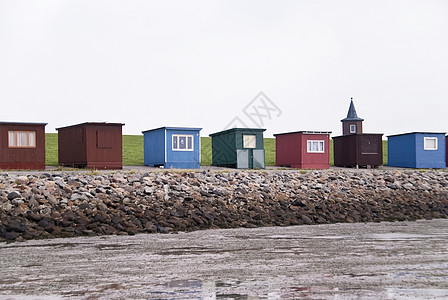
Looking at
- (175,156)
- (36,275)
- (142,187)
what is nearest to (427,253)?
(36,275)

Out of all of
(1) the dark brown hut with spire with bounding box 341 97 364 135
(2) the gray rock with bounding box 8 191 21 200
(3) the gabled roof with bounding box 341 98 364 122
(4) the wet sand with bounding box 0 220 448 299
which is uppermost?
(3) the gabled roof with bounding box 341 98 364 122

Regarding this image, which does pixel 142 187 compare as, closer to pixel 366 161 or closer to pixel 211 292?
pixel 211 292

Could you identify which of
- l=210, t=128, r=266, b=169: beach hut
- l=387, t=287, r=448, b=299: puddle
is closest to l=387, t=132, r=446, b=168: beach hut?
l=210, t=128, r=266, b=169: beach hut

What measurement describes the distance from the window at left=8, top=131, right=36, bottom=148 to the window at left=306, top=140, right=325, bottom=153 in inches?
656

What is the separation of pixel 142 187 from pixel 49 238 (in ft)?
16.4

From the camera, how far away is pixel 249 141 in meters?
30.6

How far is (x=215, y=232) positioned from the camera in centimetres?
1245

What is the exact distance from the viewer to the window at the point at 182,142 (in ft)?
94.4

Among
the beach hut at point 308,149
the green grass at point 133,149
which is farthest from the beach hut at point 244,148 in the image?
the green grass at point 133,149

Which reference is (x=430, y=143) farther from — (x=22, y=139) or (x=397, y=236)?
(x=22, y=139)

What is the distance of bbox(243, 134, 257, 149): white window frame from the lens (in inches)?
1201

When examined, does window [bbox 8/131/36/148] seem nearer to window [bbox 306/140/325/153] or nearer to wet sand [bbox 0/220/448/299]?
wet sand [bbox 0/220/448/299]

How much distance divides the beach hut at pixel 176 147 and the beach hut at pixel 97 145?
114 inches

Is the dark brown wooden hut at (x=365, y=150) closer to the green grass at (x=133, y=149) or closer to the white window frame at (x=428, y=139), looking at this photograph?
the white window frame at (x=428, y=139)
